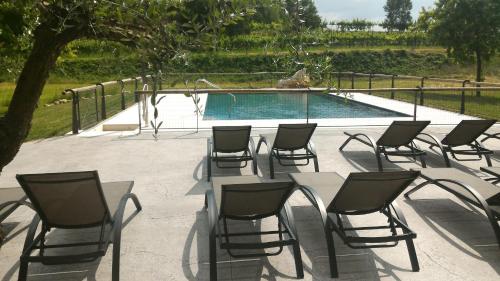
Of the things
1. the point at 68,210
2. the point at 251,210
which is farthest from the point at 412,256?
the point at 68,210

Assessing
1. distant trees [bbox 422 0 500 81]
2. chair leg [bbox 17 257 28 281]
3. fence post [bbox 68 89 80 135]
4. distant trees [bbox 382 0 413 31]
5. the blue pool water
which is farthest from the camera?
distant trees [bbox 382 0 413 31]

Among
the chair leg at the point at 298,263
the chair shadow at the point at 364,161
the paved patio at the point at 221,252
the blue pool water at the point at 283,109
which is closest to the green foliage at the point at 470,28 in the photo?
the blue pool water at the point at 283,109

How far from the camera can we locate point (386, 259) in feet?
12.5

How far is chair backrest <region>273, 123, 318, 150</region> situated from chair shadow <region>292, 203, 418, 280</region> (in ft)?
7.68

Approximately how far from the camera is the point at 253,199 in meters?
3.65

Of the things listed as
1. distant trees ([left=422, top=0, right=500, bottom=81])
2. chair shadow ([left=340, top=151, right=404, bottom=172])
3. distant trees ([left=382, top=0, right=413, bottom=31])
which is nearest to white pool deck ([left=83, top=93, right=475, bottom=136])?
chair shadow ([left=340, top=151, right=404, bottom=172])

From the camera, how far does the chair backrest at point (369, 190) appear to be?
366cm

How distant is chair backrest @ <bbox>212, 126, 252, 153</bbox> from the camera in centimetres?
649

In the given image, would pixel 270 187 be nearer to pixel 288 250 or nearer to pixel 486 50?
pixel 288 250

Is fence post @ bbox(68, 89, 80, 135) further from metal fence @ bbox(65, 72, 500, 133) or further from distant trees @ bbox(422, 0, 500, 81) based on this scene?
distant trees @ bbox(422, 0, 500, 81)

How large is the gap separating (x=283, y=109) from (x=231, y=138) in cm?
635

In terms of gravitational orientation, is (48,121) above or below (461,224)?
above

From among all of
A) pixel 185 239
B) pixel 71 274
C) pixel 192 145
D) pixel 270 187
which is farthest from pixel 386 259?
pixel 192 145

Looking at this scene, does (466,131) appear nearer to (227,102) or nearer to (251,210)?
(251,210)
